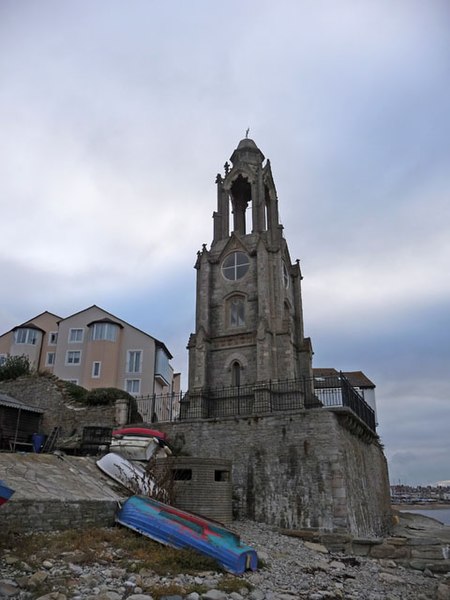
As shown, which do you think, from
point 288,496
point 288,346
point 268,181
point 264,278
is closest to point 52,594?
point 288,496

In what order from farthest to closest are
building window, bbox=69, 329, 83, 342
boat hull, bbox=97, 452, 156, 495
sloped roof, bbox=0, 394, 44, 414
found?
building window, bbox=69, 329, 83, 342, sloped roof, bbox=0, 394, 44, 414, boat hull, bbox=97, 452, 156, 495

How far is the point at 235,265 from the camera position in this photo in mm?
26953

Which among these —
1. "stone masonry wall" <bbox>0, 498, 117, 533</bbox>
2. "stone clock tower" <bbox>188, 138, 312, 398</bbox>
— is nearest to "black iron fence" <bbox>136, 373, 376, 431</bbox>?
"stone clock tower" <bbox>188, 138, 312, 398</bbox>

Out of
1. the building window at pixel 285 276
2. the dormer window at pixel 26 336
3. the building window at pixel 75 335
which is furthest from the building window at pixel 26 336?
the building window at pixel 285 276

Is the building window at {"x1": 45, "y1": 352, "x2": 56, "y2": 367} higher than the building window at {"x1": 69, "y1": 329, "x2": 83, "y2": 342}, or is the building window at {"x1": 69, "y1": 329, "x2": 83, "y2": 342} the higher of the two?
the building window at {"x1": 69, "y1": 329, "x2": 83, "y2": 342}

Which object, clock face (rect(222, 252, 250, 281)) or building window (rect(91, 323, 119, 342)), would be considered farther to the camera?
building window (rect(91, 323, 119, 342))

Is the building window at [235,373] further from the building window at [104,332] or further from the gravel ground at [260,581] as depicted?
the building window at [104,332]

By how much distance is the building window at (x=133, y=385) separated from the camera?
41500mm

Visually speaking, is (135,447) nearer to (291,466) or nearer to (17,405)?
(291,466)

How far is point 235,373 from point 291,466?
28.1ft

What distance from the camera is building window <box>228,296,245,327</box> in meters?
25.6

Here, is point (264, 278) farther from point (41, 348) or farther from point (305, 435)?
point (41, 348)

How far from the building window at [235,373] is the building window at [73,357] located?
23.1 meters

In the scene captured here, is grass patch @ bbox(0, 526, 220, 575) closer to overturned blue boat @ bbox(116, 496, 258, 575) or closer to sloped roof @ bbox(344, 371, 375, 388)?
overturned blue boat @ bbox(116, 496, 258, 575)
